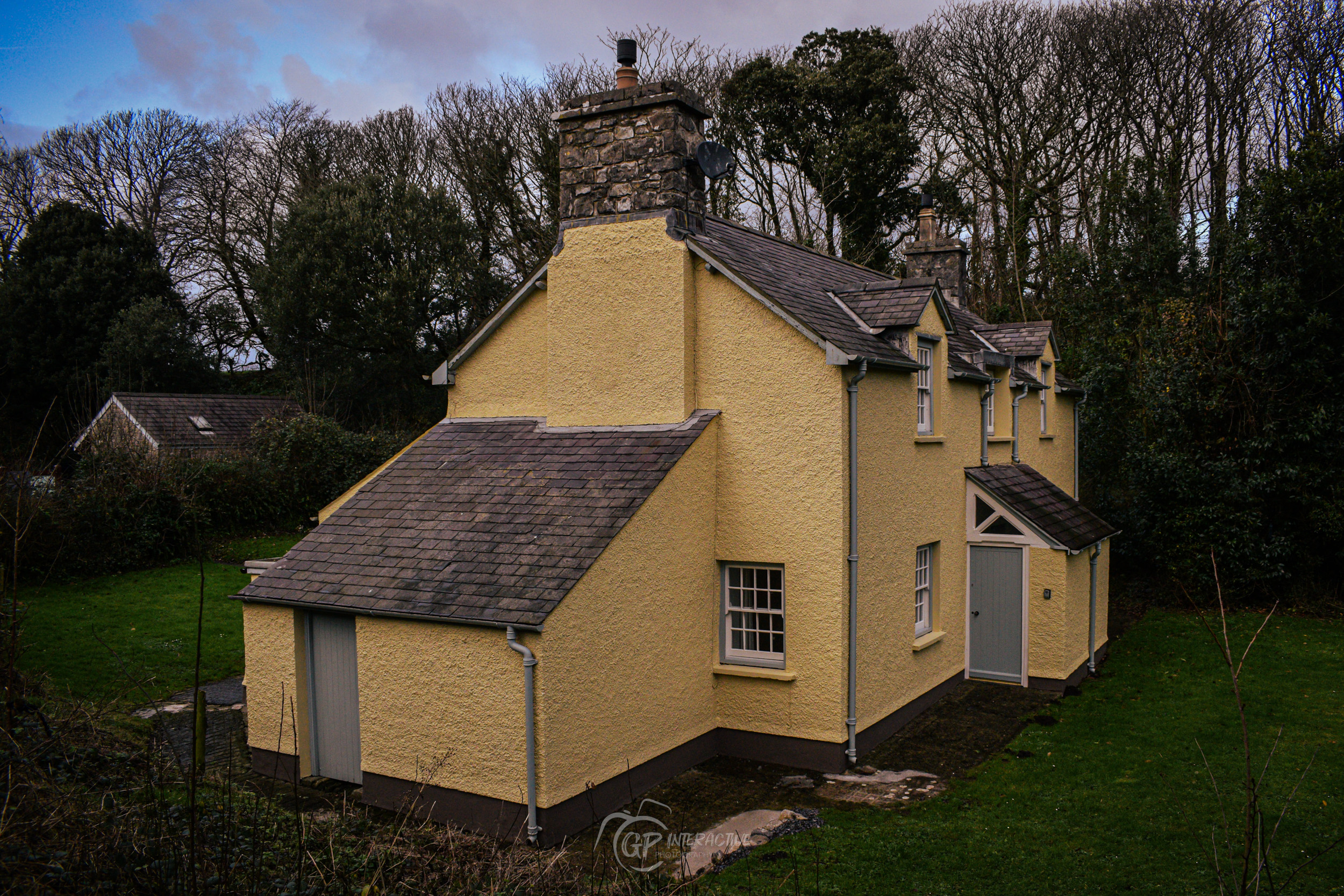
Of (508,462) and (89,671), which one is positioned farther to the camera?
(89,671)

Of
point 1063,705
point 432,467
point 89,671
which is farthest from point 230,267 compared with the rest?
point 1063,705

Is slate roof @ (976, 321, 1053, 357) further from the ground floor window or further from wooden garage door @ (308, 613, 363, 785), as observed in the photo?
wooden garage door @ (308, 613, 363, 785)

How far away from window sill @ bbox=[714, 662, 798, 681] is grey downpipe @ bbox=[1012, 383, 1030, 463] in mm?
9039

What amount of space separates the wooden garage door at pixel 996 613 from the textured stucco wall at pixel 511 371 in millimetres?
8345

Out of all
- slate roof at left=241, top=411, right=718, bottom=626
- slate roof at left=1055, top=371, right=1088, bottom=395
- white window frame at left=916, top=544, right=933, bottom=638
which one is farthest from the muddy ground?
slate roof at left=1055, top=371, right=1088, bottom=395

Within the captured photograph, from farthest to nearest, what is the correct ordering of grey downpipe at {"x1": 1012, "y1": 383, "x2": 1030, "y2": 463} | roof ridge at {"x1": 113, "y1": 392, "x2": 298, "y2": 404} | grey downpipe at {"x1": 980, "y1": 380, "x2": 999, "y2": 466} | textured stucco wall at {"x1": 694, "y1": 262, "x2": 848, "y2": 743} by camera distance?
1. roof ridge at {"x1": 113, "y1": 392, "x2": 298, "y2": 404}
2. grey downpipe at {"x1": 1012, "y1": 383, "x2": 1030, "y2": 463}
3. grey downpipe at {"x1": 980, "y1": 380, "x2": 999, "y2": 466}
4. textured stucco wall at {"x1": 694, "y1": 262, "x2": 848, "y2": 743}

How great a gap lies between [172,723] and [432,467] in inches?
211

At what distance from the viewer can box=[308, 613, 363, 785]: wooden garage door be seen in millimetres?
10812

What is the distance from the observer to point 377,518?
1177 centimetres

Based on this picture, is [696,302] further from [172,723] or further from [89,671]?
[89,671]

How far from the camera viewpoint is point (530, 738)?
8.98 metres

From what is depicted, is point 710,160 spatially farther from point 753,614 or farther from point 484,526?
point 753,614

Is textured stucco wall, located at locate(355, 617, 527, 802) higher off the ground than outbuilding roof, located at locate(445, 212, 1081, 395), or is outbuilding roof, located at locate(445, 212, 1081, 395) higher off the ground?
outbuilding roof, located at locate(445, 212, 1081, 395)

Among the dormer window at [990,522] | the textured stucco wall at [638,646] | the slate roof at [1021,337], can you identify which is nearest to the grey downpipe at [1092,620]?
the dormer window at [990,522]
